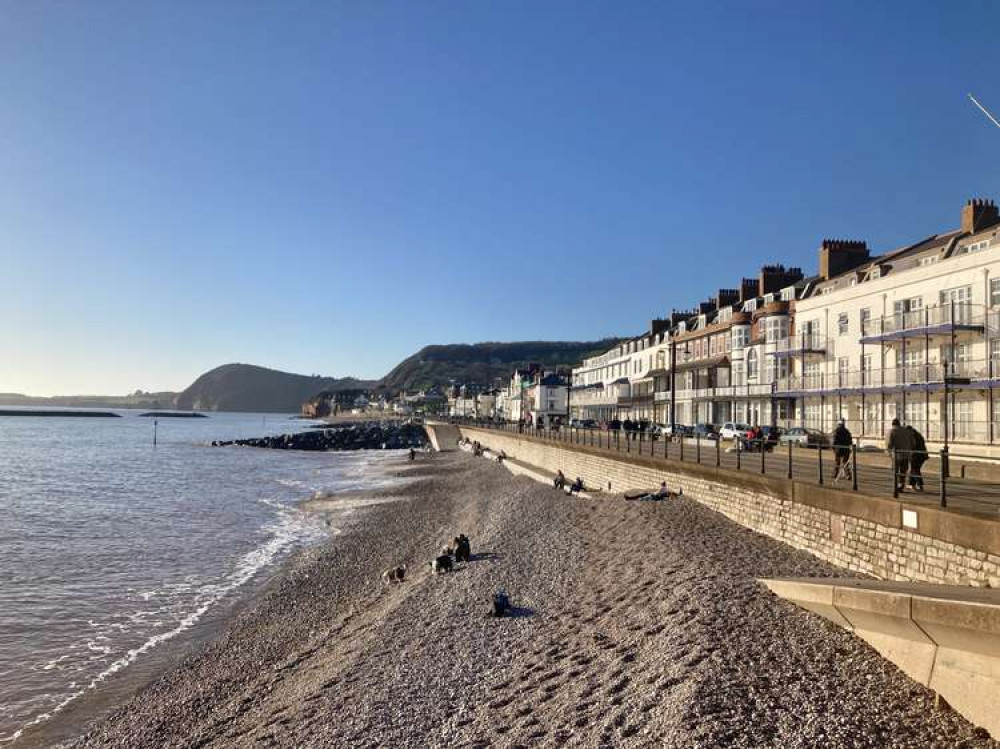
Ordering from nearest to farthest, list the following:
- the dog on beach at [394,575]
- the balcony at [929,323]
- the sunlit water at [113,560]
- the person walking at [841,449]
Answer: the sunlit water at [113,560] → the person walking at [841,449] → the dog on beach at [394,575] → the balcony at [929,323]

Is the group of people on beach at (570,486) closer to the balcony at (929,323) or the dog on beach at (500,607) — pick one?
the balcony at (929,323)

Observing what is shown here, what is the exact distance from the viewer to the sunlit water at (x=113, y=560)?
13680 mm

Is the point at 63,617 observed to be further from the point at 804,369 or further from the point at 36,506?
the point at 804,369

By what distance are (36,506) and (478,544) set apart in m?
27.7

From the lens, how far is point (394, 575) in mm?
18891

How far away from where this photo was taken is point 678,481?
69.3ft

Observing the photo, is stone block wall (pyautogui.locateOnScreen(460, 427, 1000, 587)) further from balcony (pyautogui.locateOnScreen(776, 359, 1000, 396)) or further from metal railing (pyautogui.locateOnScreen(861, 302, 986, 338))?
metal railing (pyautogui.locateOnScreen(861, 302, 986, 338))

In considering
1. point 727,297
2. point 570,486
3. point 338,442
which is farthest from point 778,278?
point 338,442

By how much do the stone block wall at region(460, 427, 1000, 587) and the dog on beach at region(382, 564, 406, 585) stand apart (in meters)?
8.49

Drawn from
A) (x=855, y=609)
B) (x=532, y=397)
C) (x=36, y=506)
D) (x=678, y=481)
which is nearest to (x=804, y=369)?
(x=678, y=481)

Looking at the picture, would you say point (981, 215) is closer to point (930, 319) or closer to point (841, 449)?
point (930, 319)

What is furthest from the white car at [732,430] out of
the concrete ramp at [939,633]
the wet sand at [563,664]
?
the concrete ramp at [939,633]

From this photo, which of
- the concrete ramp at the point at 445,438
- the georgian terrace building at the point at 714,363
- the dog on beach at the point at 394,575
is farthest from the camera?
the concrete ramp at the point at 445,438

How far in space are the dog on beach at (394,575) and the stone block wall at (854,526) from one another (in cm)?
849
